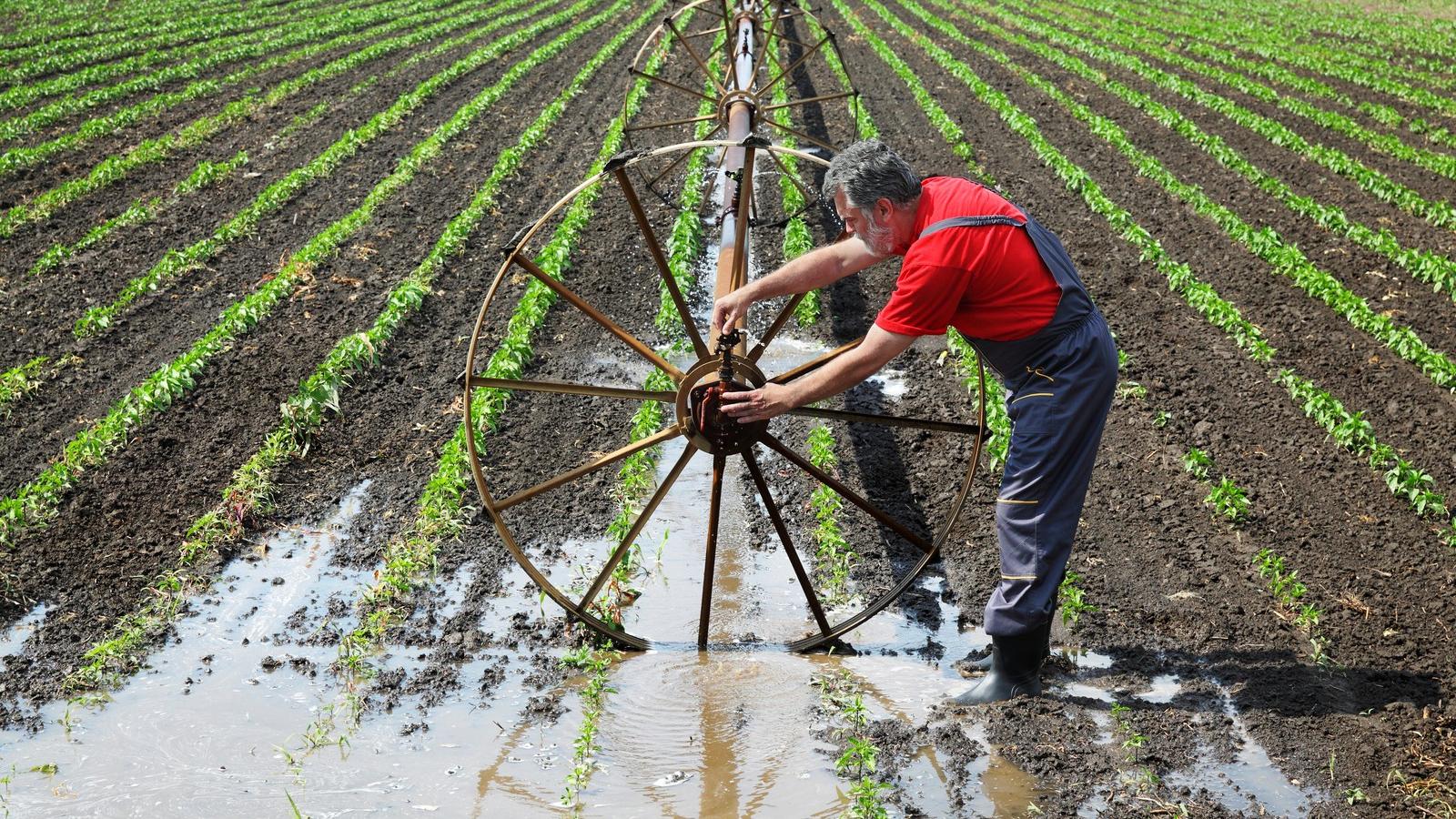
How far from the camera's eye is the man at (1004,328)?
3508 millimetres

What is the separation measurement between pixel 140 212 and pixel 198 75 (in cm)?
742

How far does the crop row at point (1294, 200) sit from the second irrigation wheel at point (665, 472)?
456cm

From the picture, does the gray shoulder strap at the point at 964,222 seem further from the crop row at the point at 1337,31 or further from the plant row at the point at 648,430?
the crop row at the point at 1337,31

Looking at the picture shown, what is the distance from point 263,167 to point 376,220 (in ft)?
8.24

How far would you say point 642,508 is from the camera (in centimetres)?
556

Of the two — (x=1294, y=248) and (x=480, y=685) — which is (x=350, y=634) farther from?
(x=1294, y=248)

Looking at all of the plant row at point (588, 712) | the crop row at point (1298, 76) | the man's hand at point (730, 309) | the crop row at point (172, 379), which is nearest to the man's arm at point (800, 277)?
the man's hand at point (730, 309)

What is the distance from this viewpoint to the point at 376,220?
31.8ft

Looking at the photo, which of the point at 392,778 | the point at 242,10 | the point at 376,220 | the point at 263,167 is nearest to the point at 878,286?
the point at 376,220

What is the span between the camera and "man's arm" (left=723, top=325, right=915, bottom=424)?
3521mm

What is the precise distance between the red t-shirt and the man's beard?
0.07m

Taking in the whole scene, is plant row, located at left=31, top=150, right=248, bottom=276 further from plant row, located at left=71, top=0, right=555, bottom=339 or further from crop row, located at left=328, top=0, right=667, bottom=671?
crop row, located at left=328, top=0, right=667, bottom=671

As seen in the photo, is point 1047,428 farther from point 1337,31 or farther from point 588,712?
point 1337,31

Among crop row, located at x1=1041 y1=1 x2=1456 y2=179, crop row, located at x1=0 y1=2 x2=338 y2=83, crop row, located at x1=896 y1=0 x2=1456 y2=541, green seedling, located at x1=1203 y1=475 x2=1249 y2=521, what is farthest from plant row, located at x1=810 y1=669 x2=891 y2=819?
crop row, located at x1=0 y1=2 x2=338 y2=83
